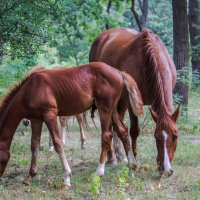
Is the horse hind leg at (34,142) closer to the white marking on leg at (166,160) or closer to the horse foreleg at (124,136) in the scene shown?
the horse foreleg at (124,136)

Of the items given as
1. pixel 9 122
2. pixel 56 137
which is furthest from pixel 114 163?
pixel 9 122

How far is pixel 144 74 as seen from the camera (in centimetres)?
687

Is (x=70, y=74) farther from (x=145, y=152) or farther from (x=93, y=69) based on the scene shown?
(x=145, y=152)

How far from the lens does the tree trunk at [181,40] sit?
38.9 feet

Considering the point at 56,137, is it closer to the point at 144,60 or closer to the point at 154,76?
the point at 154,76

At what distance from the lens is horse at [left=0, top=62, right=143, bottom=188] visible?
6008 millimetres

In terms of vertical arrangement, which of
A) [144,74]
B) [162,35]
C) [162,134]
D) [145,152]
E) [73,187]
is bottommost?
[162,35]

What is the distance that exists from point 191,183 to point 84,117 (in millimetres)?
2815

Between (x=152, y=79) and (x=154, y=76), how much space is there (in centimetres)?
6

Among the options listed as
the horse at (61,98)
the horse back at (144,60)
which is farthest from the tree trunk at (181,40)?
the horse at (61,98)

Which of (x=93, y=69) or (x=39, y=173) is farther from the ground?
(x=93, y=69)

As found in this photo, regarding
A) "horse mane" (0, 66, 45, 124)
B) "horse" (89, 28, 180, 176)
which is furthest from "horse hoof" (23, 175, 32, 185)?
"horse" (89, 28, 180, 176)

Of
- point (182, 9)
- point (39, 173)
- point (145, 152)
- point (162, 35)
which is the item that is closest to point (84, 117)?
point (145, 152)

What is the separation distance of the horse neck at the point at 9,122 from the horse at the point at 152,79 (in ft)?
5.32
